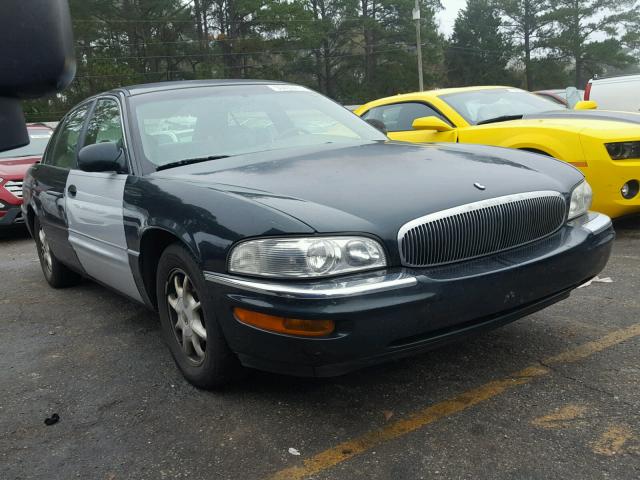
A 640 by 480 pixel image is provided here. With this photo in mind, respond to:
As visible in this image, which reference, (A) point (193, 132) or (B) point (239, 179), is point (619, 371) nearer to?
(B) point (239, 179)

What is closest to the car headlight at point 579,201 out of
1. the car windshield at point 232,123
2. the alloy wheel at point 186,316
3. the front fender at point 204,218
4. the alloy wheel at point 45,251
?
the car windshield at point 232,123

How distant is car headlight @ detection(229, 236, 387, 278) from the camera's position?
2334mm

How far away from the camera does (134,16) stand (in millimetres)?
44688

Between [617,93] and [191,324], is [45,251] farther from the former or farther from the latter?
[617,93]

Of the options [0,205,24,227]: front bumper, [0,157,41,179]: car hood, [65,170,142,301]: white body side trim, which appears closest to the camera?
[65,170,142,301]: white body side trim

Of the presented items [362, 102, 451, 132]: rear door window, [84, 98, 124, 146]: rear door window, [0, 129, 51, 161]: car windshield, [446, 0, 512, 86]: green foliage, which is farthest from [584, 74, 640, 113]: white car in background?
[446, 0, 512, 86]: green foliage

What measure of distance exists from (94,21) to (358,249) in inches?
1743

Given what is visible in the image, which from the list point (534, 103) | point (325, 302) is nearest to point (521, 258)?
point (325, 302)

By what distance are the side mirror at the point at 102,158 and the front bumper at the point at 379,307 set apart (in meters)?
1.21

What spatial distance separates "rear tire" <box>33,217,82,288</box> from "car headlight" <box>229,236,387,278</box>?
10.6 ft

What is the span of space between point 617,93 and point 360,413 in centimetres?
870

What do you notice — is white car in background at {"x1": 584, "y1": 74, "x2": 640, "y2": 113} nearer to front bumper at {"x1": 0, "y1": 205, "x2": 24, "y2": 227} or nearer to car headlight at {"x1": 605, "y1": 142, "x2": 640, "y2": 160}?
car headlight at {"x1": 605, "y1": 142, "x2": 640, "y2": 160}

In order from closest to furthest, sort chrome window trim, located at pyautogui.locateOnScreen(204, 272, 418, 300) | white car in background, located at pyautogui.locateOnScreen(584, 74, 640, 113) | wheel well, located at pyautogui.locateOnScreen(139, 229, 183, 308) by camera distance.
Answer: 1. chrome window trim, located at pyautogui.locateOnScreen(204, 272, 418, 300)
2. wheel well, located at pyautogui.locateOnScreen(139, 229, 183, 308)
3. white car in background, located at pyautogui.locateOnScreen(584, 74, 640, 113)

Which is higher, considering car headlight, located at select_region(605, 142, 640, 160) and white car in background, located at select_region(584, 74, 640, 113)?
white car in background, located at select_region(584, 74, 640, 113)
